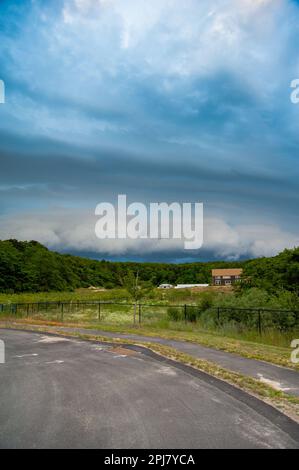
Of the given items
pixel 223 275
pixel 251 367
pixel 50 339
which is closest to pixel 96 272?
pixel 223 275

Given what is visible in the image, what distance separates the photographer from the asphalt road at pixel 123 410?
581cm

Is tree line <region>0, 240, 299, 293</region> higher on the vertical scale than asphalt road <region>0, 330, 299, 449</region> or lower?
higher

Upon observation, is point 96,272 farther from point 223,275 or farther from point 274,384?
point 274,384

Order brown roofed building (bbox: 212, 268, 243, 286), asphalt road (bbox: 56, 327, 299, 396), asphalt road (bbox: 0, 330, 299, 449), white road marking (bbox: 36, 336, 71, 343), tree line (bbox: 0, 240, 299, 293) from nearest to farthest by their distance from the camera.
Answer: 1. asphalt road (bbox: 0, 330, 299, 449)
2. asphalt road (bbox: 56, 327, 299, 396)
3. white road marking (bbox: 36, 336, 71, 343)
4. tree line (bbox: 0, 240, 299, 293)
5. brown roofed building (bbox: 212, 268, 243, 286)

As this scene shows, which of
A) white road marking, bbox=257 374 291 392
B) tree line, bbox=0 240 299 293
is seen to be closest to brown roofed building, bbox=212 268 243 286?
tree line, bbox=0 240 299 293

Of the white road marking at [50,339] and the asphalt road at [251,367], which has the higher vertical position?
the asphalt road at [251,367]

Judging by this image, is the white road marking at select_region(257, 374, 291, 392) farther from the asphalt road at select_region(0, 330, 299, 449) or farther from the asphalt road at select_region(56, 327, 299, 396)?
the asphalt road at select_region(0, 330, 299, 449)

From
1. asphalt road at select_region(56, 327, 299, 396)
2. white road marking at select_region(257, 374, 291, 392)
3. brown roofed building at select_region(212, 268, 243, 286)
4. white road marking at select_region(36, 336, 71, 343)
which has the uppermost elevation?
brown roofed building at select_region(212, 268, 243, 286)

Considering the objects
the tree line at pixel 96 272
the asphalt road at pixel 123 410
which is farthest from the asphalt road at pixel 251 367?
the tree line at pixel 96 272

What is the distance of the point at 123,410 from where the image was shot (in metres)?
7.29

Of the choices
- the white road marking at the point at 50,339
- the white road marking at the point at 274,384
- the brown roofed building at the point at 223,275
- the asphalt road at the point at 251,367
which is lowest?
the white road marking at the point at 50,339

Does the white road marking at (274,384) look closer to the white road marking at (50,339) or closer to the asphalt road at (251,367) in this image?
the asphalt road at (251,367)

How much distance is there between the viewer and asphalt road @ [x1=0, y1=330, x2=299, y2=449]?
581cm

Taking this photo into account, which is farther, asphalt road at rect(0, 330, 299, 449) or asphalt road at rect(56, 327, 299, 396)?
asphalt road at rect(56, 327, 299, 396)
